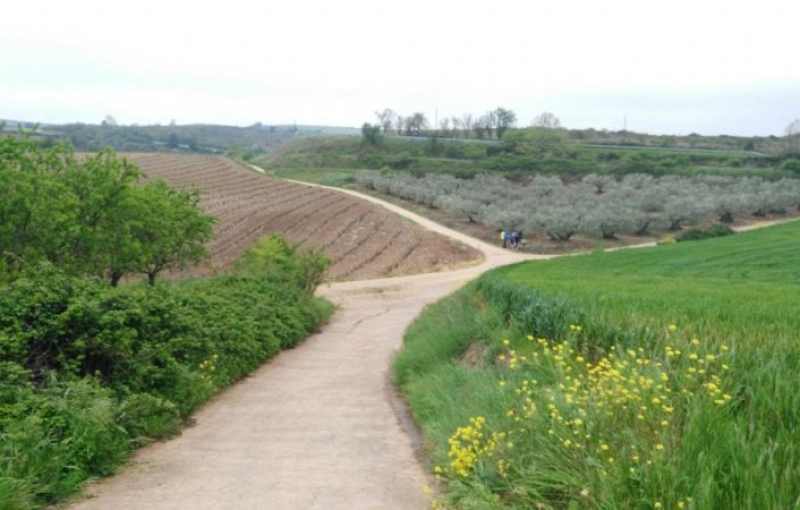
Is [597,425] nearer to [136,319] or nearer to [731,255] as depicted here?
[136,319]

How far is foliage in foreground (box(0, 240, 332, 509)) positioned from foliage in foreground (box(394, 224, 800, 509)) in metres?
3.18

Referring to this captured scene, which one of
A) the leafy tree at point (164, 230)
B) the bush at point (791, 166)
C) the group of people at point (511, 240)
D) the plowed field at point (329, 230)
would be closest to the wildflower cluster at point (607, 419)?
the leafy tree at point (164, 230)

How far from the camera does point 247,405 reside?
41.9 ft

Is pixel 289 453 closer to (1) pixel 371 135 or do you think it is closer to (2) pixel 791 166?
(2) pixel 791 166

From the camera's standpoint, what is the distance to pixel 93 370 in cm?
1095

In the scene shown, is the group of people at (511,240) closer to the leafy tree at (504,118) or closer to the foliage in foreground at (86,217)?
the foliage in foreground at (86,217)

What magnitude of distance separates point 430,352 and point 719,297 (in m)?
4.86

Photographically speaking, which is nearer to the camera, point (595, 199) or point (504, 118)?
point (595, 199)

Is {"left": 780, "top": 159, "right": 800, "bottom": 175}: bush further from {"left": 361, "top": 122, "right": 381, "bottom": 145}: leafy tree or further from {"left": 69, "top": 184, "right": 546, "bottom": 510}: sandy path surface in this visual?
{"left": 69, "top": 184, "right": 546, "bottom": 510}: sandy path surface

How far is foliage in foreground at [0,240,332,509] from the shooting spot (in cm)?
772

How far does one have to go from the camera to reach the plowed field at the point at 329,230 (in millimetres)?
45312

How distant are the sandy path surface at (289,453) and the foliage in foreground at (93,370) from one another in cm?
31

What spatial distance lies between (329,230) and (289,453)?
4458cm

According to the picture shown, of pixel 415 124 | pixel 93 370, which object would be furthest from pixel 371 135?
pixel 93 370
